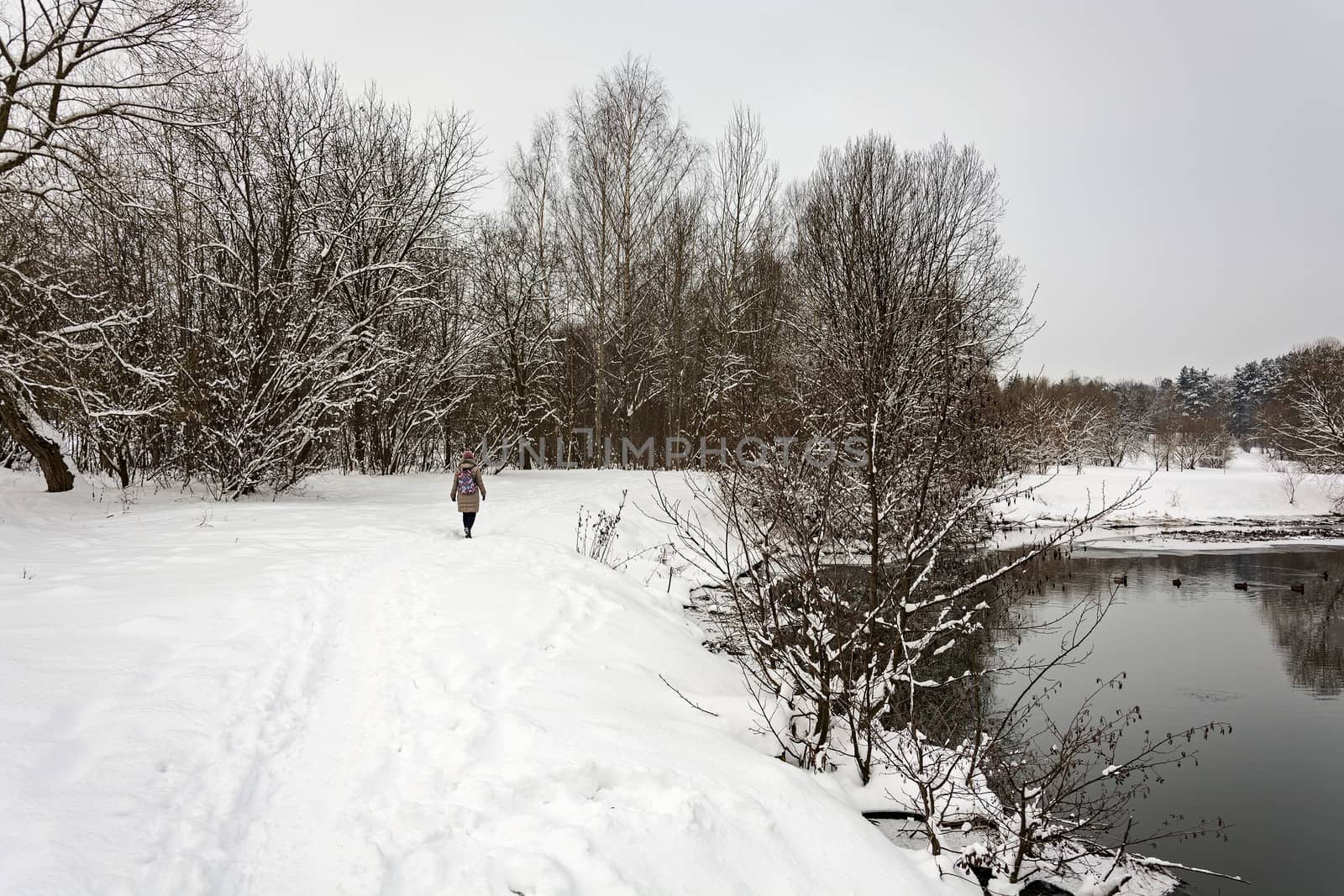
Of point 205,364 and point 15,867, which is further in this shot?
point 205,364

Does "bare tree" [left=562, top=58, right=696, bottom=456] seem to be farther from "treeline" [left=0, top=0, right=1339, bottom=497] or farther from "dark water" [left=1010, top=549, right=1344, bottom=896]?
"dark water" [left=1010, top=549, right=1344, bottom=896]

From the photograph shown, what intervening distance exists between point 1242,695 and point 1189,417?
237 feet

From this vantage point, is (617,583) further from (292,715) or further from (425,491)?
(425,491)

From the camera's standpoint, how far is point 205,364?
12.1 meters

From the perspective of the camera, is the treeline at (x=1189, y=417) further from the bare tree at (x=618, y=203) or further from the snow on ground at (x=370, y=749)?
the bare tree at (x=618, y=203)

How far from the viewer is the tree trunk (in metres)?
9.56

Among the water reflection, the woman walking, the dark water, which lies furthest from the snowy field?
the water reflection

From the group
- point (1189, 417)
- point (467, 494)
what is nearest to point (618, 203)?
point (467, 494)

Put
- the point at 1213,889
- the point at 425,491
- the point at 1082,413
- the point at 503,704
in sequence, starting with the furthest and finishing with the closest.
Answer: the point at 1082,413, the point at 425,491, the point at 1213,889, the point at 503,704

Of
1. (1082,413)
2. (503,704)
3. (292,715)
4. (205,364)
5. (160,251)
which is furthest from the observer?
(1082,413)

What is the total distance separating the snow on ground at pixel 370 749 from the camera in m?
2.87

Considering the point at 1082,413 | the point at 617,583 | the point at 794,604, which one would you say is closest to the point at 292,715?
the point at 794,604

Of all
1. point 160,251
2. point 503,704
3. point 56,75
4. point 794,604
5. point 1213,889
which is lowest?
point 1213,889

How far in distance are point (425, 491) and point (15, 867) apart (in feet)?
43.2
